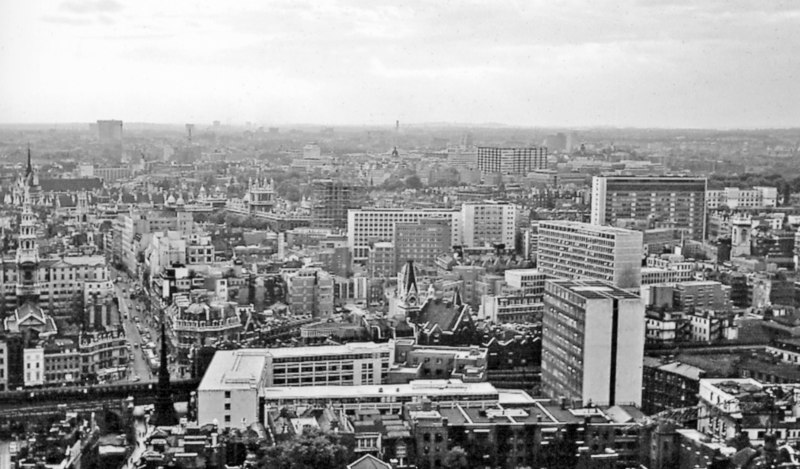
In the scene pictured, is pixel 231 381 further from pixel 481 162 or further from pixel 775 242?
pixel 481 162

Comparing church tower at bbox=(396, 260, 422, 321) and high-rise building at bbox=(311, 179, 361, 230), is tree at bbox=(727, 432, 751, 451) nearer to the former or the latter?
church tower at bbox=(396, 260, 422, 321)

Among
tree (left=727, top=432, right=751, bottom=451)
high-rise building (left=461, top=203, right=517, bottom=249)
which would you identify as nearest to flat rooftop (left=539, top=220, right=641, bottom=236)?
high-rise building (left=461, top=203, right=517, bottom=249)

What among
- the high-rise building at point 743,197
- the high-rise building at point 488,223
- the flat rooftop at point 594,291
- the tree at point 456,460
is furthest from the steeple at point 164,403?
the high-rise building at point 743,197

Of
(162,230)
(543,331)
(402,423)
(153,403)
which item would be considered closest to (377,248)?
(162,230)

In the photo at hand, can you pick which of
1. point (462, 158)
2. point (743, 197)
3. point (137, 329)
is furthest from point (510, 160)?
point (137, 329)

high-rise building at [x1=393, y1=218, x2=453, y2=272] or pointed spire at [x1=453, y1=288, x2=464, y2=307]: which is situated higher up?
high-rise building at [x1=393, y1=218, x2=453, y2=272]
